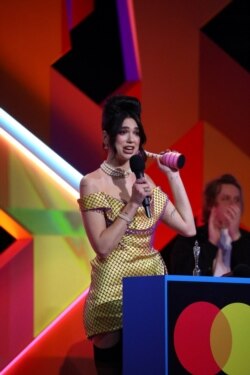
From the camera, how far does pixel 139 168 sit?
1999 millimetres

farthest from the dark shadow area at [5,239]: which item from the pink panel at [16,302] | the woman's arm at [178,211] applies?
the woman's arm at [178,211]

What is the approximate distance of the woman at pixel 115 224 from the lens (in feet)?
6.55

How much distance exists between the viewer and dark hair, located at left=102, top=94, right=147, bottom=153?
210 centimetres

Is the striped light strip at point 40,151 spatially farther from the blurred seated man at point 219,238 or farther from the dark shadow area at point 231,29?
the dark shadow area at point 231,29

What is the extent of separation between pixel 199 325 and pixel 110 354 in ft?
0.99

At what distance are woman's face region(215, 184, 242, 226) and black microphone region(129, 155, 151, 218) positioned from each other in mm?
1343

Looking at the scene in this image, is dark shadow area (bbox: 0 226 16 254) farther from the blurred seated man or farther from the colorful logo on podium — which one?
the colorful logo on podium

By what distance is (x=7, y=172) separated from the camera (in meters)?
3.16

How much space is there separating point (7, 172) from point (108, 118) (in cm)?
115

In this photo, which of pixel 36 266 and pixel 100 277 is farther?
pixel 36 266

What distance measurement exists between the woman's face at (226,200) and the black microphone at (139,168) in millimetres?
1343

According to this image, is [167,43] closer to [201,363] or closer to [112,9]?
[112,9]

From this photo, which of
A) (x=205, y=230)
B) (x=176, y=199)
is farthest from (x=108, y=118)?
(x=205, y=230)

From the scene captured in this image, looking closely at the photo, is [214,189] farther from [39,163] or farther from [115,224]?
[115,224]
